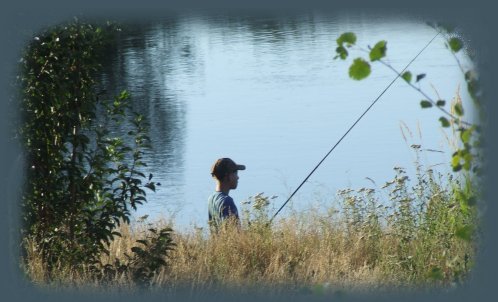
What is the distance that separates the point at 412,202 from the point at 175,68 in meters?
15.9

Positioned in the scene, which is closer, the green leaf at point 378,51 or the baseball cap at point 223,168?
the green leaf at point 378,51

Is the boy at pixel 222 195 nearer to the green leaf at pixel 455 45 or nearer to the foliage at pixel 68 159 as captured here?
the foliage at pixel 68 159

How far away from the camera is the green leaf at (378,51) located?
2863 millimetres

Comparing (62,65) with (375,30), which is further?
(375,30)

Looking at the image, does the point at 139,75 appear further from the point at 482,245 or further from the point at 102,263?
the point at 482,245

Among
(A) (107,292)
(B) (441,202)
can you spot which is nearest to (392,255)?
(B) (441,202)

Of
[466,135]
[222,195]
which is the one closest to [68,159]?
[222,195]

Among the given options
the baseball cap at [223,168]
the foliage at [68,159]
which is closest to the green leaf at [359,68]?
the foliage at [68,159]

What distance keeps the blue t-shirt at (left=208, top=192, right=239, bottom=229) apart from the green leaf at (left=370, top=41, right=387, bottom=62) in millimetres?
4081

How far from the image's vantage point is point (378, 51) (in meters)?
2.87

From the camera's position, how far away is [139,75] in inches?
800

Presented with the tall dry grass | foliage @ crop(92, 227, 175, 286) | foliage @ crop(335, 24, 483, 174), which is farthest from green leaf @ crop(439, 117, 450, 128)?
foliage @ crop(92, 227, 175, 286)

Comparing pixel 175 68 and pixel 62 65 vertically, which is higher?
pixel 62 65

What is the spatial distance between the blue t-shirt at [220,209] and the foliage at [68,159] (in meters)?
1.16
